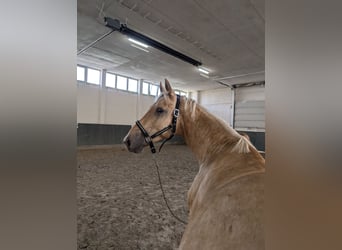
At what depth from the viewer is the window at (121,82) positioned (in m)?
8.88

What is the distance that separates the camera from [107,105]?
849 cm

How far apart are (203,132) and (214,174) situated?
12.6 inches

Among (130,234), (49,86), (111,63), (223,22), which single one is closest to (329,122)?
(49,86)

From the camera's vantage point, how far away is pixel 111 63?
286 inches

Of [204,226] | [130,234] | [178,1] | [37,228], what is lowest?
[130,234]

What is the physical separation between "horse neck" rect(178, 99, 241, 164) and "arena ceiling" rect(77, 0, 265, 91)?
288 cm

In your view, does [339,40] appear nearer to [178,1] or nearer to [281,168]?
[281,168]

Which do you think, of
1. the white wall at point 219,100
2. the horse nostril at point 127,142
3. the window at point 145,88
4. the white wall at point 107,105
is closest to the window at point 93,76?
the white wall at point 107,105

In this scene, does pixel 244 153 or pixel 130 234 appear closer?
pixel 244 153

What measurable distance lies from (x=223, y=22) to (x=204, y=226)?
433 centimetres

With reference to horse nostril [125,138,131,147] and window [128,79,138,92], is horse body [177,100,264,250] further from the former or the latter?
window [128,79,138,92]

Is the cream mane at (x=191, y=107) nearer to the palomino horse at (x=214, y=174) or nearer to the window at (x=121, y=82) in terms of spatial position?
the palomino horse at (x=214, y=174)

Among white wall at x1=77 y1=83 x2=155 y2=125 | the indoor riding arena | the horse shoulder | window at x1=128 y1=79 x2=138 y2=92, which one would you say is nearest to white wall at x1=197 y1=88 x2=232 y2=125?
the indoor riding arena

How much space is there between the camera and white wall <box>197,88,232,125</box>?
10.9m
